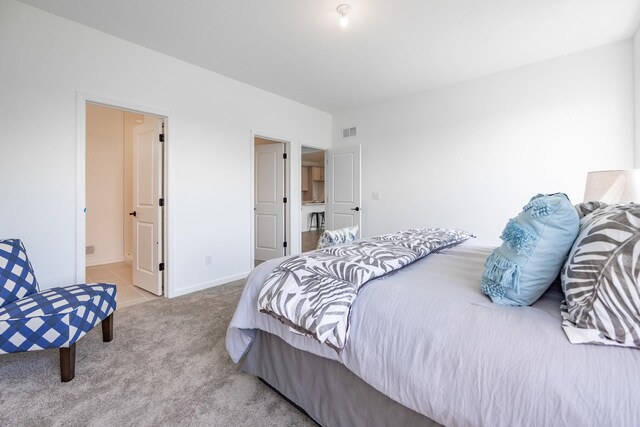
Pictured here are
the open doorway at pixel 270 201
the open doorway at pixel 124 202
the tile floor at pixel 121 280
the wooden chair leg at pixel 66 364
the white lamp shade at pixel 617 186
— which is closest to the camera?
the wooden chair leg at pixel 66 364

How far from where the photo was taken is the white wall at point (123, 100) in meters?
2.35

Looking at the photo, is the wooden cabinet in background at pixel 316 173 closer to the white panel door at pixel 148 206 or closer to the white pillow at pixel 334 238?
the white panel door at pixel 148 206

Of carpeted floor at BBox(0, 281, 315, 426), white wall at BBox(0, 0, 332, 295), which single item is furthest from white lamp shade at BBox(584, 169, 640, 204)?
white wall at BBox(0, 0, 332, 295)

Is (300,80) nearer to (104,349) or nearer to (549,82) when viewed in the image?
(549,82)

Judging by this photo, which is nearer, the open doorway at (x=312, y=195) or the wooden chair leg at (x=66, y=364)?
the wooden chair leg at (x=66, y=364)

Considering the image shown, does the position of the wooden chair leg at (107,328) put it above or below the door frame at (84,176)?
below

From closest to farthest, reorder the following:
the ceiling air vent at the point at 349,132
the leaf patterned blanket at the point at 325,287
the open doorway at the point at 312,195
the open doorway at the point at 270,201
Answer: the leaf patterned blanket at the point at 325,287
the open doorway at the point at 270,201
the ceiling air vent at the point at 349,132
the open doorway at the point at 312,195

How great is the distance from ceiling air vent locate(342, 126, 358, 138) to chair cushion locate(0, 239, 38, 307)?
4.31 m

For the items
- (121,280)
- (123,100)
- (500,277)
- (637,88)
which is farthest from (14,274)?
(637,88)

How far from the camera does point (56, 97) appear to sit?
2.50 m

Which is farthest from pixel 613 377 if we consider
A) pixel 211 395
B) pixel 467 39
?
pixel 467 39

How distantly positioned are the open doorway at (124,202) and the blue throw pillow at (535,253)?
130 inches

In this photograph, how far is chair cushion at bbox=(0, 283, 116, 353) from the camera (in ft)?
5.38

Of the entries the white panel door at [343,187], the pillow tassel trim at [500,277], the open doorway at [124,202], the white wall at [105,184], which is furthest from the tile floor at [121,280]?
the pillow tassel trim at [500,277]
